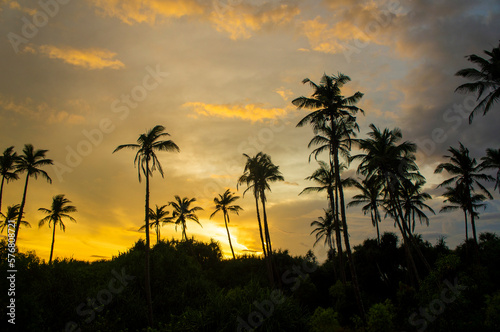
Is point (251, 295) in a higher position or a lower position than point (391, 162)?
lower

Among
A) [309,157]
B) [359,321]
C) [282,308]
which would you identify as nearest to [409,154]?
[309,157]

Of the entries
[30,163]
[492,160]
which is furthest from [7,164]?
[492,160]

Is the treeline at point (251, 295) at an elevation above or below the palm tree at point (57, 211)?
below

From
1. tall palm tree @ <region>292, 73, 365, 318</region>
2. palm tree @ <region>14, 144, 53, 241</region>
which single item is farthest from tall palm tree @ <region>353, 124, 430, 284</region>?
palm tree @ <region>14, 144, 53, 241</region>

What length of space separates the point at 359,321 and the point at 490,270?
63.7 feet

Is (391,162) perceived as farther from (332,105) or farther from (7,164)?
(7,164)

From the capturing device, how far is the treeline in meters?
13.1

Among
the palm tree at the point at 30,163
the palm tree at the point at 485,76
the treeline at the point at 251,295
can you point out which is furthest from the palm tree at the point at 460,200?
the palm tree at the point at 30,163

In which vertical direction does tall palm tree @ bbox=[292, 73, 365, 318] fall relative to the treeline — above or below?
above

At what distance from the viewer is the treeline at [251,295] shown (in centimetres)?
1314

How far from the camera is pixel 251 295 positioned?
44.1 ft

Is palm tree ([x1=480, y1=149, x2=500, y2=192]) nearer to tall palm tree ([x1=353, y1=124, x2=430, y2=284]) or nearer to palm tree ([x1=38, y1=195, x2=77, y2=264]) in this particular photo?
tall palm tree ([x1=353, y1=124, x2=430, y2=284])

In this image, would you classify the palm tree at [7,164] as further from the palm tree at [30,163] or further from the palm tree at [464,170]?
the palm tree at [464,170]

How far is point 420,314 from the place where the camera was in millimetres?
21547
